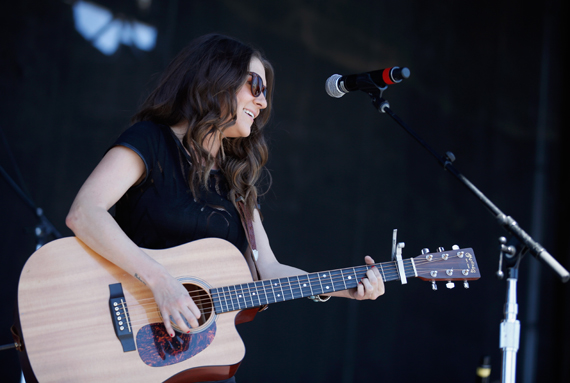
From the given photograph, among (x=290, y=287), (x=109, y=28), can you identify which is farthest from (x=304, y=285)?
(x=109, y=28)

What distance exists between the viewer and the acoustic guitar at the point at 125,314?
1594mm

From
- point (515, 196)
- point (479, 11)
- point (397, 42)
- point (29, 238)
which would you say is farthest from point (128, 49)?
point (515, 196)

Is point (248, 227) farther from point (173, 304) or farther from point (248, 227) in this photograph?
point (173, 304)

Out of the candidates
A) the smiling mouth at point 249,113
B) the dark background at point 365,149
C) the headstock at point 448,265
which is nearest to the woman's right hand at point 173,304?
the smiling mouth at point 249,113

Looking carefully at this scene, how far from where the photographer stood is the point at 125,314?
170 centimetres

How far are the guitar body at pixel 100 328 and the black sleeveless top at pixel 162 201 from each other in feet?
0.35

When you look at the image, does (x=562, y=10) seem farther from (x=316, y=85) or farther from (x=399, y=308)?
(x=399, y=308)

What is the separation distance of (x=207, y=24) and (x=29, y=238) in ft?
6.55

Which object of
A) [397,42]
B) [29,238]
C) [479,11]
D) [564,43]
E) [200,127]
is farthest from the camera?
[564,43]

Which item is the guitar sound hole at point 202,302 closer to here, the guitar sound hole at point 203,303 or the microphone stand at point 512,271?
the guitar sound hole at point 203,303

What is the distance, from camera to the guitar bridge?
5.49 ft

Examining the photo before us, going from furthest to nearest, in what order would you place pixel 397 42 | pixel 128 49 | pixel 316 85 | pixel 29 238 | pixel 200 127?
1. pixel 397 42
2. pixel 316 85
3. pixel 128 49
4. pixel 29 238
5. pixel 200 127

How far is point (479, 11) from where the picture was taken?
197 inches

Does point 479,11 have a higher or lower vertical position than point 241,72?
higher
